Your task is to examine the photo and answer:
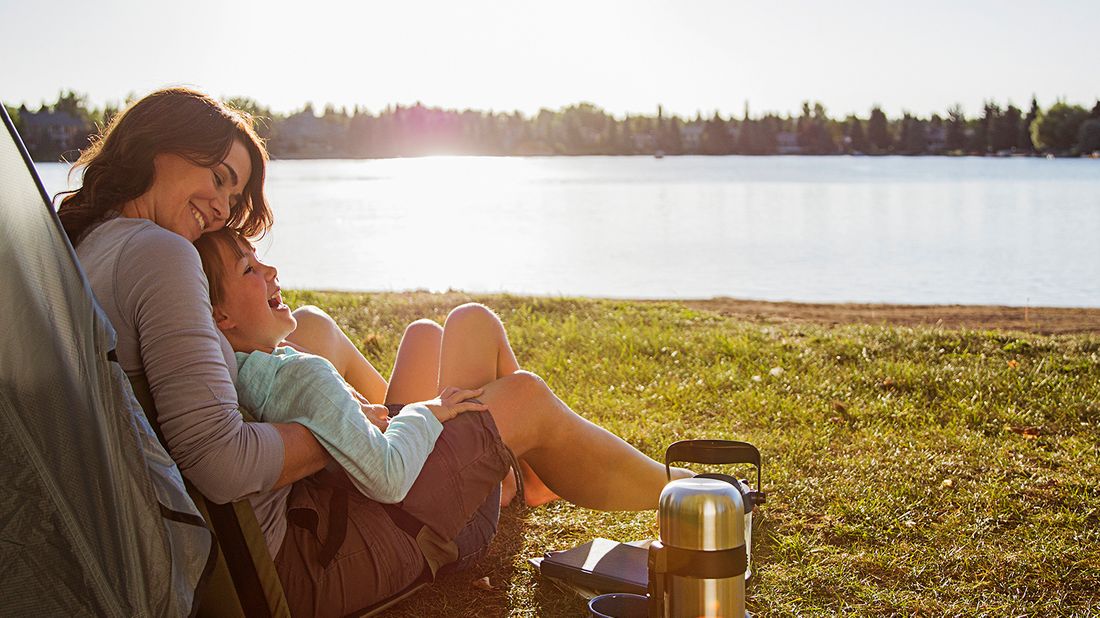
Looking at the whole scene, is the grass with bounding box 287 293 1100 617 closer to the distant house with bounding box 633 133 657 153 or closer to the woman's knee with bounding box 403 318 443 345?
the woman's knee with bounding box 403 318 443 345

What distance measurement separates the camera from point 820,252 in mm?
19125

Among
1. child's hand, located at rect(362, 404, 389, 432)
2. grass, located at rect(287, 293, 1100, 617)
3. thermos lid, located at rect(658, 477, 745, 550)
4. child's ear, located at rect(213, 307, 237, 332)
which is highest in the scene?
child's ear, located at rect(213, 307, 237, 332)

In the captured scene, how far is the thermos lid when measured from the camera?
2.08m

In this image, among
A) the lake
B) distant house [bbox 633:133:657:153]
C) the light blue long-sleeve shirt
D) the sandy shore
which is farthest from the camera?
distant house [bbox 633:133:657:153]

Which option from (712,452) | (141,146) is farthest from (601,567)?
(141,146)

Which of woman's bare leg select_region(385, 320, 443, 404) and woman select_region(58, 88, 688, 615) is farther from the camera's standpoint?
woman's bare leg select_region(385, 320, 443, 404)

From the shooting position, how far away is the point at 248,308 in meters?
2.51

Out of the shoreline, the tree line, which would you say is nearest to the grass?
the shoreline

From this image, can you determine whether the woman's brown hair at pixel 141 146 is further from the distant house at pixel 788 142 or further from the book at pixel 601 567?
the distant house at pixel 788 142

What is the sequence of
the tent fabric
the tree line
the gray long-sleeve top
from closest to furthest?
the tent fabric, the gray long-sleeve top, the tree line

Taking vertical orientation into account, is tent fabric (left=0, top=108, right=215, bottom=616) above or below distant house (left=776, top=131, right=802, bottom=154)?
below

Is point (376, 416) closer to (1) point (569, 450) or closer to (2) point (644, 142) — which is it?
(1) point (569, 450)

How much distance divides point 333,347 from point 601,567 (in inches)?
47.4

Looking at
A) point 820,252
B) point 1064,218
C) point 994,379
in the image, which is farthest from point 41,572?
point 1064,218
